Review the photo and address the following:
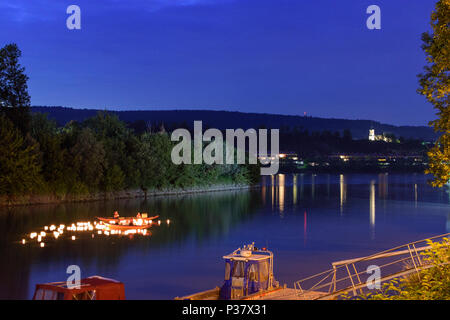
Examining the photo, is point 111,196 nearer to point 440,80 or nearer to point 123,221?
point 123,221

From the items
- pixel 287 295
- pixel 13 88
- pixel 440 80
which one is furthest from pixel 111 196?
pixel 440 80

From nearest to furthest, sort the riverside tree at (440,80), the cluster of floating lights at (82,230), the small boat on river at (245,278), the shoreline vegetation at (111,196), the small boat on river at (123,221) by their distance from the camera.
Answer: the riverside tree at (440,80), the small boat on river at (245,278), the cluster of floating lights at (82,230), the small boat on river at (123,221), the shoreline vegetation at (111,196)

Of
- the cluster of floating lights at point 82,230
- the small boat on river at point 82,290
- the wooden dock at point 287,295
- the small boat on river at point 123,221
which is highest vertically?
the small boat on river at point 82,290

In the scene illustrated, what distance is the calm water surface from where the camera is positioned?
92.3 feet

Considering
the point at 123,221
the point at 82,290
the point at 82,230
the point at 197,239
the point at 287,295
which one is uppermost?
the point at 82,290

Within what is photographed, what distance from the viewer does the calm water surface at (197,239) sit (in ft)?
92.3

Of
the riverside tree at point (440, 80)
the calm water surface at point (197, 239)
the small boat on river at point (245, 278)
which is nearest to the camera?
the riverside tree at point (440, 80)

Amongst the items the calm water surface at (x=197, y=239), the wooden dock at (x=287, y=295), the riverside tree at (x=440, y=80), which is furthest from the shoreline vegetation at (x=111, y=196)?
the riverside tree at (x=440, y=80)

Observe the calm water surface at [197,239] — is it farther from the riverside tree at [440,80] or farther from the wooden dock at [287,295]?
the riverside tree at [440,80]

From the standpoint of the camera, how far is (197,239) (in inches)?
1618

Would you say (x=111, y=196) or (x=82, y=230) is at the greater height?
(x=111, y=196)
